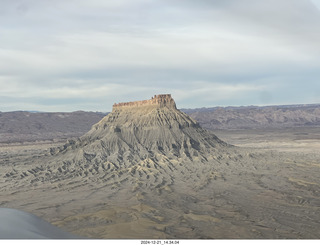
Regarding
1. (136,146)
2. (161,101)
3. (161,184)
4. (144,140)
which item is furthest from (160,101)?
(161,184)

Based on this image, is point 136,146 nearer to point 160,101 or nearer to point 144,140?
point 144,140

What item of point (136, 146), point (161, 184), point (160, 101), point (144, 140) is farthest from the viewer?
point (160, 101)

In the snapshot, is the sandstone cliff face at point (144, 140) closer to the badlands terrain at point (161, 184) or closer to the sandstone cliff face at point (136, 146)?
the sandstone cliff face at point (136, 146)

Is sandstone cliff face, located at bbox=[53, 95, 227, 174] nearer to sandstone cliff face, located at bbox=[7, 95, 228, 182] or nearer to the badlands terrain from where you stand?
sandstone cliff face, located at bbox=[7, 95, 228, 182]

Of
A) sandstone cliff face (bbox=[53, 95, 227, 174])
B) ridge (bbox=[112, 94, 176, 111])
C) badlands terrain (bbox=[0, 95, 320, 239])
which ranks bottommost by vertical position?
badlands terrain (bbox=[0, 95, 320, 239])

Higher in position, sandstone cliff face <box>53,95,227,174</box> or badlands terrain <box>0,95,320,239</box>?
sandstone cliff face <box>53,95,227,174</box>

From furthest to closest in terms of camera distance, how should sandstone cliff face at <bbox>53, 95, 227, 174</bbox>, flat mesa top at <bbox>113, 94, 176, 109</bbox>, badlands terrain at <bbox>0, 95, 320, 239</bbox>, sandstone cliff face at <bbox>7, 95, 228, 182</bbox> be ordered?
1. flat mesa top at <bbox>113, 94, 176, 109</bbox>
2. sandstone cliff face at <bbox>53, 95, 227, 174</bbox>
3. sandstone cliff face at <bbox>7, 95, 228, 182</bbox>
4. badlands terrain at <bbox>0, 95, 320, 239</bbox>

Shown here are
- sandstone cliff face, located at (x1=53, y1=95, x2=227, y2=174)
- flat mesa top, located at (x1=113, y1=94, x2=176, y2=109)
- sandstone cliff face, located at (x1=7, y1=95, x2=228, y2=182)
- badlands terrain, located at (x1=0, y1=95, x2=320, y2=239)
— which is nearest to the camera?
badlands terrain, located at (x1=0, y1=95, x2=320, y2=239)

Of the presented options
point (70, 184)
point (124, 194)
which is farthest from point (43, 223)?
point (70, 184)
